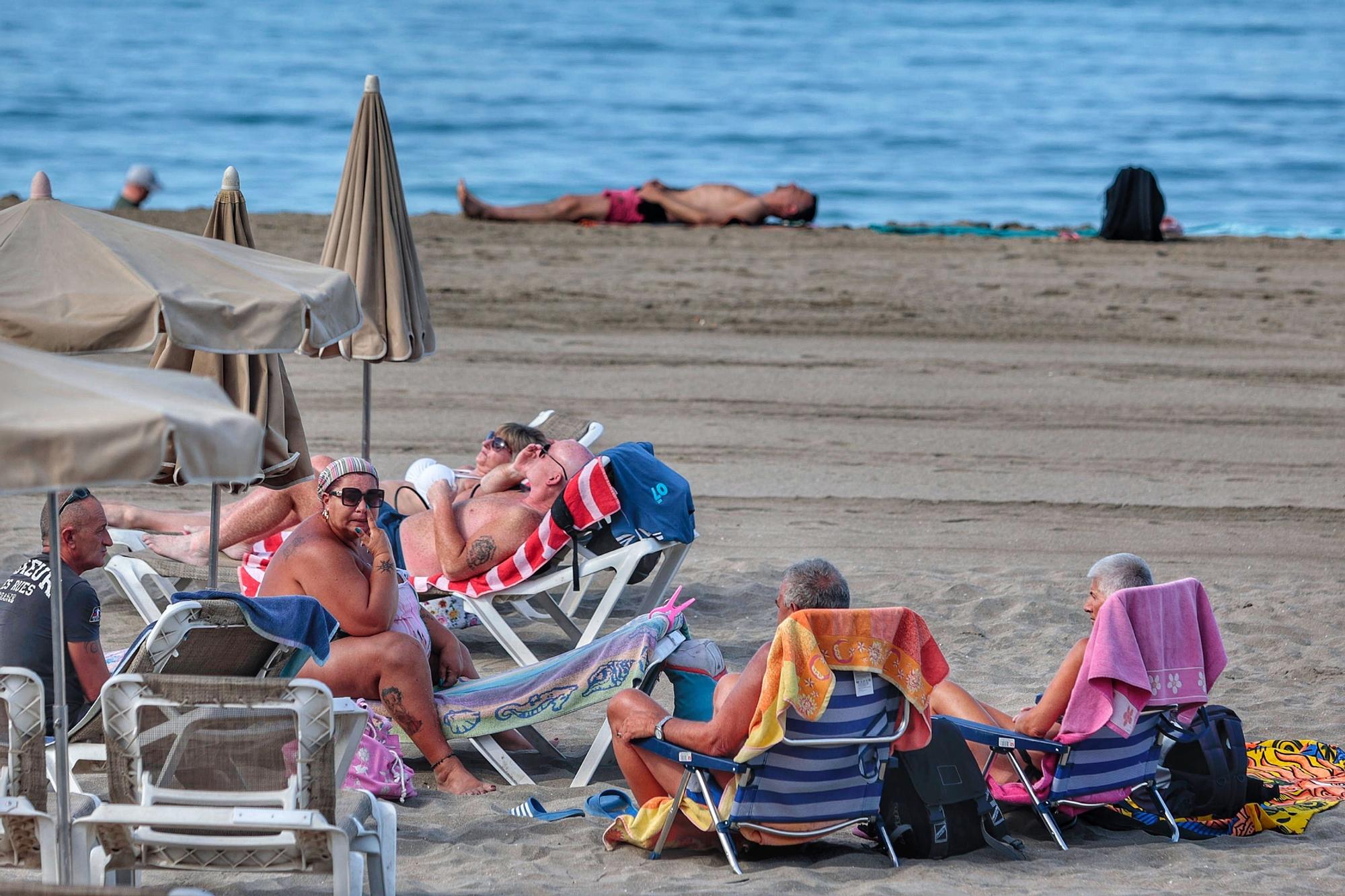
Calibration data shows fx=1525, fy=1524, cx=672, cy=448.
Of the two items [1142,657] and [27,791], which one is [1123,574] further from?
[27,791]

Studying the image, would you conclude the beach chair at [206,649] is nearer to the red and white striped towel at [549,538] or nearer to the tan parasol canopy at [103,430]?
the tan parasol canopy at [103,430]

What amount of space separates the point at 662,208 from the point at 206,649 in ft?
46.0

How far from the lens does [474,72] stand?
47.6 m

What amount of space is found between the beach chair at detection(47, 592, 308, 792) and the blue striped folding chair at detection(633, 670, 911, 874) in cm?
115

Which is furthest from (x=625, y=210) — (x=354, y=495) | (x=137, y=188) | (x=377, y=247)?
(x=354, y=495)

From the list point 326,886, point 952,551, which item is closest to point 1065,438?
point 952,551

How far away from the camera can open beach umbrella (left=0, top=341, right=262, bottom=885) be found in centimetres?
290

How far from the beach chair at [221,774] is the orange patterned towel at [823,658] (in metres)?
1.22

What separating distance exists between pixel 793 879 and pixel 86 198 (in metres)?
23.5

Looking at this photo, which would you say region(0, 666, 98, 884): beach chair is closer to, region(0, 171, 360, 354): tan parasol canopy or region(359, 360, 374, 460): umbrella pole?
region(0, 171, 360, 354): tan parasol canopy

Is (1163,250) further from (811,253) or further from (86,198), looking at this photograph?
(86,198)

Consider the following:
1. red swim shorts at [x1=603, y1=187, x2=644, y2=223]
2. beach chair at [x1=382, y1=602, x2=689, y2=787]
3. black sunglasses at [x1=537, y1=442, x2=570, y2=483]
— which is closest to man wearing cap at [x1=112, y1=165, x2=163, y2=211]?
red swim shorts at [x1=603, y1=187, x2=644, y2=223]

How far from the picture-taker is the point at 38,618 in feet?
15.1

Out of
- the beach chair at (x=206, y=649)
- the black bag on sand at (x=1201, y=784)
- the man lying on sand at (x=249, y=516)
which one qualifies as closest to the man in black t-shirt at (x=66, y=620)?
the beach chair at (x=206, y=649)
